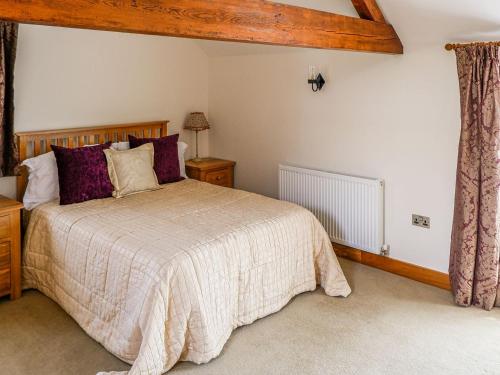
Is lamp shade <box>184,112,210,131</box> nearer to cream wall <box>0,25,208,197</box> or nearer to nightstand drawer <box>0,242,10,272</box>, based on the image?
cream wall <box>0,25,208,197</box>

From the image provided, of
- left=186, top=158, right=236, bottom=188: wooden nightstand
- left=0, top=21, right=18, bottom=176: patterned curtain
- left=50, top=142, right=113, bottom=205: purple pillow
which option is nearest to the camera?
left=0, top=21, right=18, bottom=176: patterned curtain

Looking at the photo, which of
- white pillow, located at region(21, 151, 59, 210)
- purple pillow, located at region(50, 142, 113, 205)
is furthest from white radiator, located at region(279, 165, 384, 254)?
white pillow, located at region(21, 151, 59, 210)

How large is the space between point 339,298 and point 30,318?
6.68ft

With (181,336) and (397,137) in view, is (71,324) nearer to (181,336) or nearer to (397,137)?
(181,336)

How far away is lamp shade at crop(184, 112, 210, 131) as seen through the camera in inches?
180

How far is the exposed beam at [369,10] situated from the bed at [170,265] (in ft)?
4.63

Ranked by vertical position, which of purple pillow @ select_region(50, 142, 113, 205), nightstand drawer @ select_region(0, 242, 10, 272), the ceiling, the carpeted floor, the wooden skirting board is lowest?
the carpeted floor

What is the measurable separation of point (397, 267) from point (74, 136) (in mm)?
2813

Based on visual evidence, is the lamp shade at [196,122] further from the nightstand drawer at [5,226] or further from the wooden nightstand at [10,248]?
the nightstand drawer at [5,226]

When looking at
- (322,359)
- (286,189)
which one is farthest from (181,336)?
(286,189)

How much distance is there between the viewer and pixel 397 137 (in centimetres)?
347

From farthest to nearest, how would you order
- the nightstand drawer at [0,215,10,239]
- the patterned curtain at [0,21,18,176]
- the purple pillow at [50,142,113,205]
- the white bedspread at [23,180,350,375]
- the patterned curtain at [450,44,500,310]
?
the purple pillow at [50,142,113,205] < the patterned curtain at [0,21,18,176] < the nightstand drawer at [0,215,10,239] < the patterned curtain at [450,44,500,310] < the white bedspread at [23,180,350,375]

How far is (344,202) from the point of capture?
377 centimetres

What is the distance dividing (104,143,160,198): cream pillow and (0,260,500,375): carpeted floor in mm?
978
